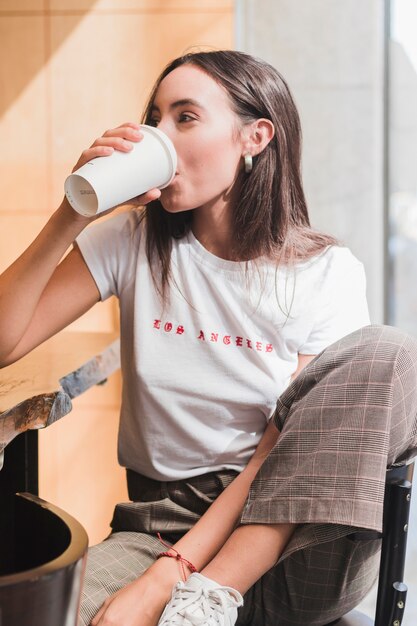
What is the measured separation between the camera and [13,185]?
265cm

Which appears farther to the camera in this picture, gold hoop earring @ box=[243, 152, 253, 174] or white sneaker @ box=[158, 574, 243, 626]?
gold hoop earring @ box=[243, 152, 253, 174]

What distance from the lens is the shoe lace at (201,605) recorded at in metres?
1.03

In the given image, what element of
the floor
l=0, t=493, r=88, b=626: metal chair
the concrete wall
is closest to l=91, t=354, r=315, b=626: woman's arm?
l=0, t=493, r=88, b=626: metal chair

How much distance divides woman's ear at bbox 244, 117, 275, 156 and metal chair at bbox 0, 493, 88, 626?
721 mm

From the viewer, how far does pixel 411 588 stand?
7.98 ft

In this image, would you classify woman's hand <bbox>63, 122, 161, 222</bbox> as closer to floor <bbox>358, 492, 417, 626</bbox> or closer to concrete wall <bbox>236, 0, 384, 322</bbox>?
floor <bbox>358, 492, 417, 626</bbox>

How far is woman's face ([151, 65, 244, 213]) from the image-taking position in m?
1.34

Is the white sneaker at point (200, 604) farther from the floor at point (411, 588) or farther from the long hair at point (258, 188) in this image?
the floor at point (411, 588)

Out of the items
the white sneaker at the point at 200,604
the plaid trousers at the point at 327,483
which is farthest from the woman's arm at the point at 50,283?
the white sneaker at the point at 200,604

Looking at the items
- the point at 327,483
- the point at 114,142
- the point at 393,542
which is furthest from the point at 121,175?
the point at 393,542

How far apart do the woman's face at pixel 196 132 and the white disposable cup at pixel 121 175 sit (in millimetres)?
92

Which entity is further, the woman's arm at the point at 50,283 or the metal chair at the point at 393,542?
the woman's arm at the point at 50,283

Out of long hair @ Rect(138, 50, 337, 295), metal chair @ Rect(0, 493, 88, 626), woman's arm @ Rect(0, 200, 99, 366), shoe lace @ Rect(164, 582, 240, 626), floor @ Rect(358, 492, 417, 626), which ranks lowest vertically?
floor @ Rect(358, 492, 417, 626)

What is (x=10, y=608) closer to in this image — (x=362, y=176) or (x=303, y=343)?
(x=303, y=343)
